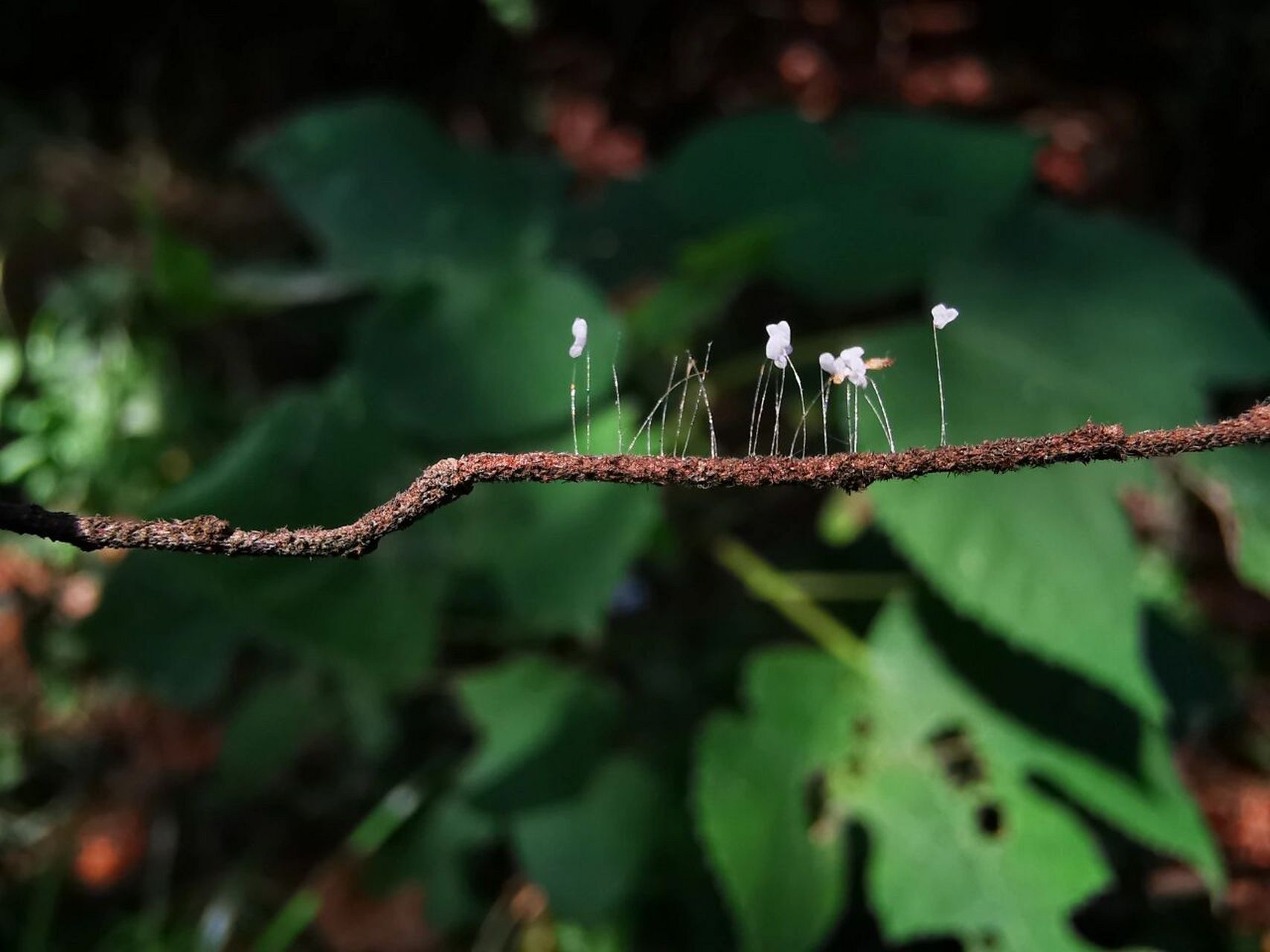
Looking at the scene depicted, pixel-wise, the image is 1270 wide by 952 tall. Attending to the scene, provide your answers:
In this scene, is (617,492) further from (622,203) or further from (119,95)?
(119,95)


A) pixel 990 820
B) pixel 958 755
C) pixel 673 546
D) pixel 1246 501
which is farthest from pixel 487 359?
pixel 1246 501

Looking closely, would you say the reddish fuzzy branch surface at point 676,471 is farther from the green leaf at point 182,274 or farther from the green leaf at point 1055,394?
the green leaf at point 182,274

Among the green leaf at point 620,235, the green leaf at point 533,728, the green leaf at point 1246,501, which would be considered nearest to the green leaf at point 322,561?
the green leaf at point 533,728

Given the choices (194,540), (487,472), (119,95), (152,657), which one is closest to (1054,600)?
(487,472)

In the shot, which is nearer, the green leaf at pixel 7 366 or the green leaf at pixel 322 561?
the green leaf at pixel 322 561

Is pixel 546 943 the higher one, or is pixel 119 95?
pixel 119 95

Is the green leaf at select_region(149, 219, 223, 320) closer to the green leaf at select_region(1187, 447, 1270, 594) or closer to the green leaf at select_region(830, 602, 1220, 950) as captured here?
the green leaf at select_region(830, 602, 1220, 950)
